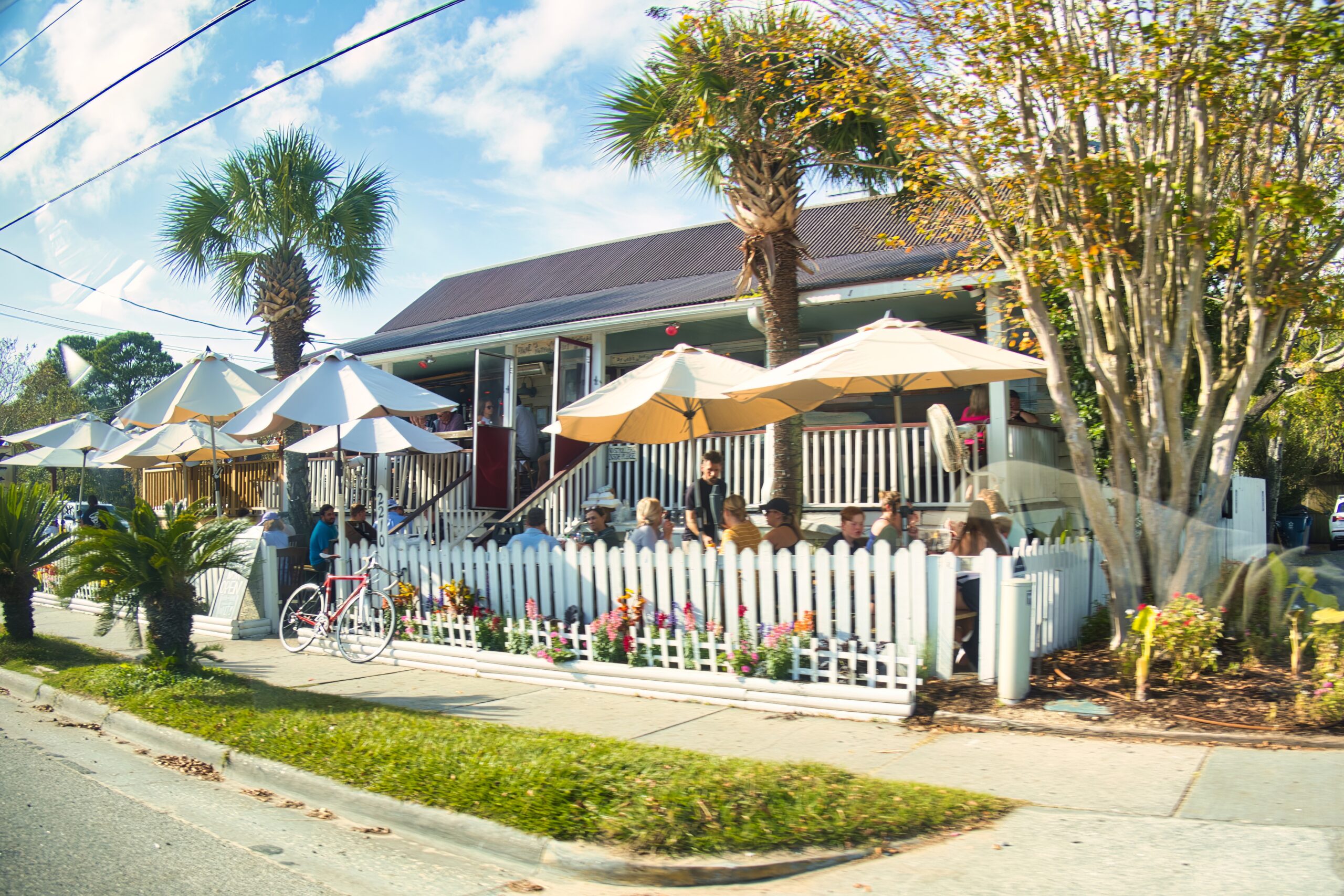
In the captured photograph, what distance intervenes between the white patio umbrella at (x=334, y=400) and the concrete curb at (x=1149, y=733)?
641cm

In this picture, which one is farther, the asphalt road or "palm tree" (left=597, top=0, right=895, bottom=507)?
"palm tree" (left=597, top=0, right=895, bottom=507)

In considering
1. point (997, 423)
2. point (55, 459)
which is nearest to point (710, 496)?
point (997, 423)

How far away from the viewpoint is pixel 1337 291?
26.9 feet

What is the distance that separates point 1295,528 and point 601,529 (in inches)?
891

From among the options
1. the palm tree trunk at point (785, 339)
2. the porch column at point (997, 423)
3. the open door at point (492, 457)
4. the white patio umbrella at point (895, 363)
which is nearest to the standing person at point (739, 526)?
the white patio umbrella at point (895, 363)

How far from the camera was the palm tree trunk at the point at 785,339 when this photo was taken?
10.8m

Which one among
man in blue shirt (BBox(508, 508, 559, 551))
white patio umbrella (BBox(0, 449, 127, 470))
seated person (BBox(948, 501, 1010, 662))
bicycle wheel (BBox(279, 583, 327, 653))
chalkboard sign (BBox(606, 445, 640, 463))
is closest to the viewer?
seated person (BBox(948, 501, 1010, 662))

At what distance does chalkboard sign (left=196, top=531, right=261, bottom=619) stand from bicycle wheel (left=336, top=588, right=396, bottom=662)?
Answer: 2205 millimetres

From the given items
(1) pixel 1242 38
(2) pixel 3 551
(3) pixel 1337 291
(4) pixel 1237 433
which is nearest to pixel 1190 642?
(4) pixel 1237 433

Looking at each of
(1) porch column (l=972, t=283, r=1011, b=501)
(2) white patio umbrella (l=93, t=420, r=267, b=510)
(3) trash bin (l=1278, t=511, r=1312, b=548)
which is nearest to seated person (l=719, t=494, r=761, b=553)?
(1) porch column (l=972, t=283, r=1011, b=501)

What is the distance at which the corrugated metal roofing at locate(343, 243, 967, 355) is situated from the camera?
12484 millimetres

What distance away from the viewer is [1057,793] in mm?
Answer: 4910

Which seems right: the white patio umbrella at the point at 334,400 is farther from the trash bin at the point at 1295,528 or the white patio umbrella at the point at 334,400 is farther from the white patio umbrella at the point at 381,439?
the trash bin at the point at 1295,528

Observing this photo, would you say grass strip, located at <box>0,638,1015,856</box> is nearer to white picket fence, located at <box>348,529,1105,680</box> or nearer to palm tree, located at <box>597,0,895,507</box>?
white picket fence, located at <box>348,529,1105,680</box>
